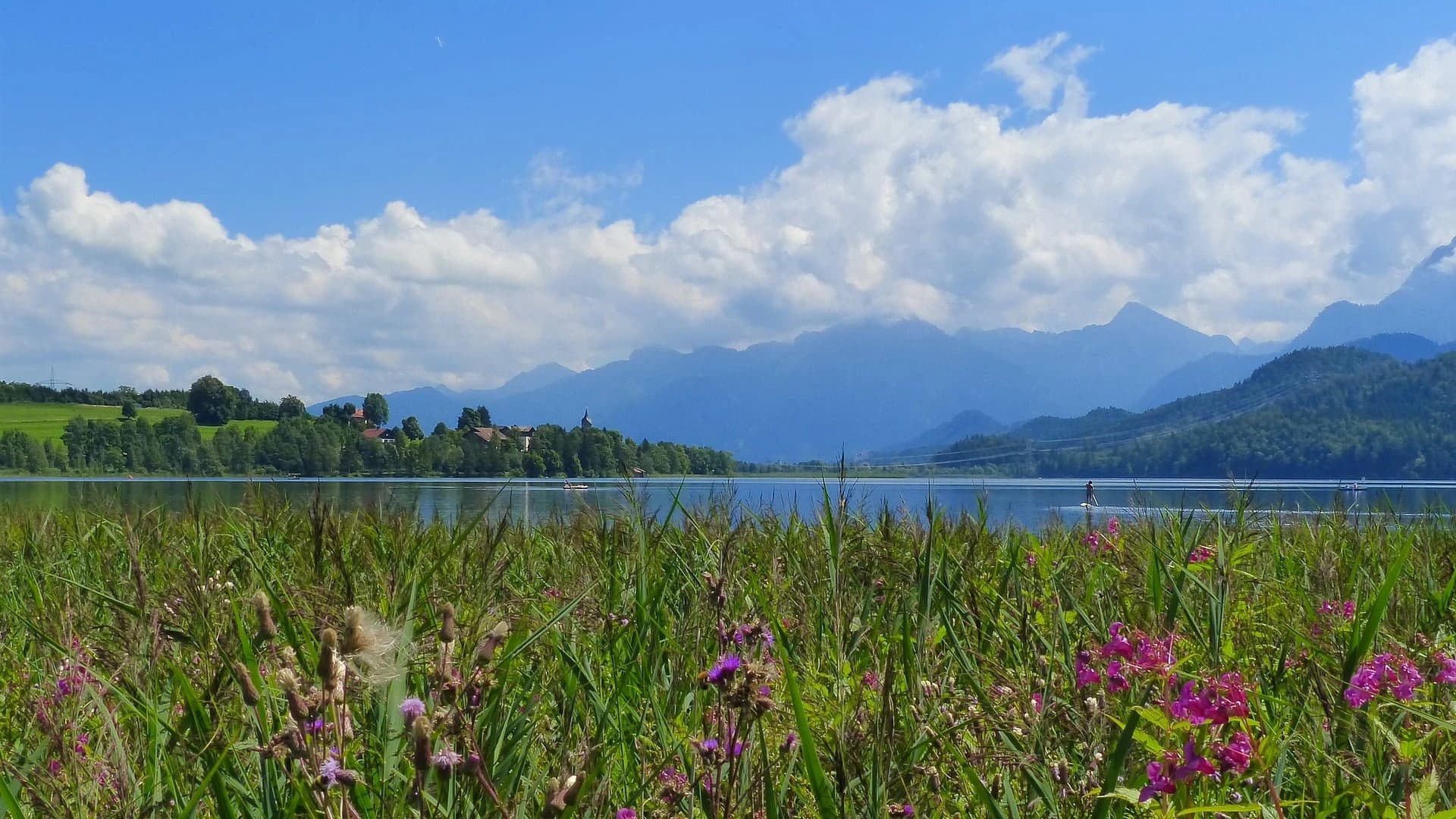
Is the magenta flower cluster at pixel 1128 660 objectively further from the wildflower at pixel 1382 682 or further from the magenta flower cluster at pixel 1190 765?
the wildflower at pixel 1382 682

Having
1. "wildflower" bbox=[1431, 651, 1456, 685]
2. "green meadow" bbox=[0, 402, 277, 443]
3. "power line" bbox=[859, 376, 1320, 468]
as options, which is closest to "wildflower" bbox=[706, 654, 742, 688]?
"wildflower" bbox=[1431, 651, 1456, 685]

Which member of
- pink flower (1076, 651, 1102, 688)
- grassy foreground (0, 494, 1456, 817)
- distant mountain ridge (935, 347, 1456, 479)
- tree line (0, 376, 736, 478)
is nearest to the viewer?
grassy foreground (0, 494, 1456, 817)

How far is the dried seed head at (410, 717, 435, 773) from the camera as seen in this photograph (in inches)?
40.8

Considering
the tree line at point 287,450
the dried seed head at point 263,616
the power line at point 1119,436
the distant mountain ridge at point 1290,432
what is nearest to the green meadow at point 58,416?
the tree line at point 287,450

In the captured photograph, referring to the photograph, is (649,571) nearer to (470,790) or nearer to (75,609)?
(75,609)

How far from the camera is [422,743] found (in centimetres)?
104

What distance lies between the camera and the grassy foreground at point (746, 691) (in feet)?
4.46

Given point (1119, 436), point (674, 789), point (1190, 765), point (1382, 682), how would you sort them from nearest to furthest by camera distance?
point (1190, 765)
point (674, 789)
point (1382, 682)
point (1119, 436)

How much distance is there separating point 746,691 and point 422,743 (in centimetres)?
44

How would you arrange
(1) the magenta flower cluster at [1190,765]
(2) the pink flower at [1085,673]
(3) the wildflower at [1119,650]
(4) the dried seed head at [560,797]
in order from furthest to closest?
(2) the pink flower at [1085,673], (3) the wildflower at [1119,650], (1) the magenta flower cluster at [1190,765], (4) the dried seed head at [560,797]

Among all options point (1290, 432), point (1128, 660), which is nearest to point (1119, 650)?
point (1128, 660)

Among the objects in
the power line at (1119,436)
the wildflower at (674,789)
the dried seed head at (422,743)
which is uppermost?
the power line at (1119,436)

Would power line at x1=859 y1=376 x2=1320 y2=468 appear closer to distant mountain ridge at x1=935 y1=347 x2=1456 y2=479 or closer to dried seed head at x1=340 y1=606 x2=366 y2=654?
distant mountain ridge at x1=935 y1=347 x2=1456 y2=479

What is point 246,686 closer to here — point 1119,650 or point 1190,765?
point 1190,765
